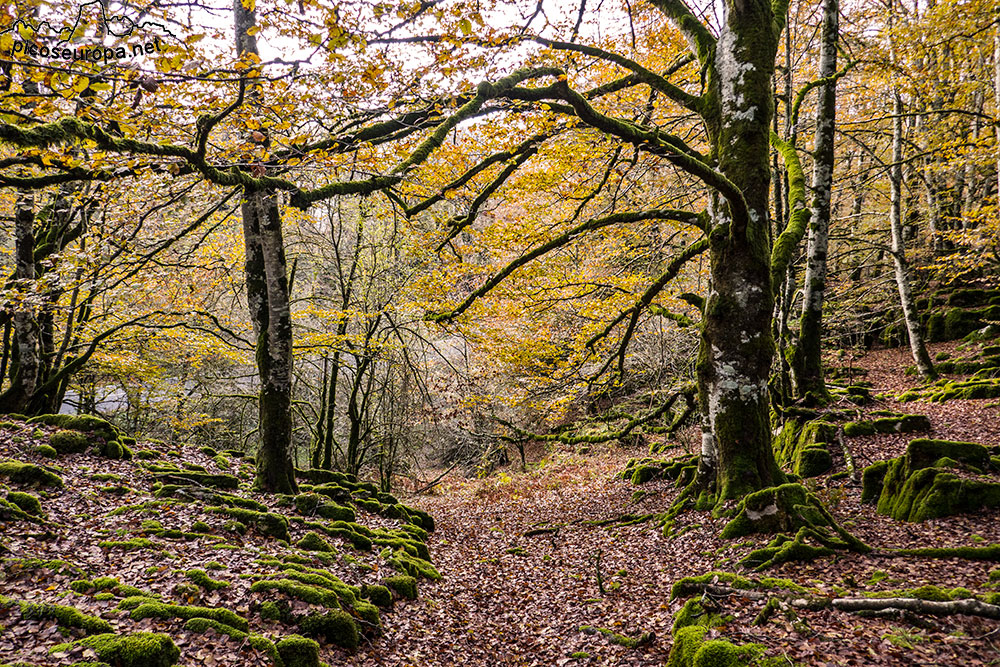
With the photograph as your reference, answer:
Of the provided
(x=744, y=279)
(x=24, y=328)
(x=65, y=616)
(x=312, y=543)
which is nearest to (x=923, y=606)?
(x=744, y=279)

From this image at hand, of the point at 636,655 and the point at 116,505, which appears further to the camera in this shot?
the point at 116,505

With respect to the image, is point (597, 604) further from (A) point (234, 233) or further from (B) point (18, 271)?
(A) point (234, 233)

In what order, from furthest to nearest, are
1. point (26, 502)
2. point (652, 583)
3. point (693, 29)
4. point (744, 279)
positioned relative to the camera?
point (693, 29) < point (744, 279) < point (652, 583) < point (26, 502)

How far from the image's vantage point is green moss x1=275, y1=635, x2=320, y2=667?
15.2 ft

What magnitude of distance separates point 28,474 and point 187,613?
418 cm

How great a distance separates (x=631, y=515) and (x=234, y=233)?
12.8 meters

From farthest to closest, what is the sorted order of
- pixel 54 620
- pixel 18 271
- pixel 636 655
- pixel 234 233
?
1. pixel 234 233
2. pixel 18 271
3. pixel 636 655
4. pixel 54 620

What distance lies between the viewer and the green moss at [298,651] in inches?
182

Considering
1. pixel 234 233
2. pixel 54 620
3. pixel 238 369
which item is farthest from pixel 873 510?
pixel 238 369

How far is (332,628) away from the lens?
538cm

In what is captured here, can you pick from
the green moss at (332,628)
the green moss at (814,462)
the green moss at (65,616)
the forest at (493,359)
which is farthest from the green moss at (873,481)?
the green moss at (65,616)

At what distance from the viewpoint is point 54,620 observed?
4020mm

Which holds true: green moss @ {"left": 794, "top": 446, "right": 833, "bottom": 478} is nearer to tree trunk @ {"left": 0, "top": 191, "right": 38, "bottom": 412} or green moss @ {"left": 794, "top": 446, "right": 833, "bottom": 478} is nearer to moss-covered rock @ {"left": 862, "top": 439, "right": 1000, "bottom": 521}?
moss-covered rock @ {"left": 862, "top": 439, "right": 1000, "bottom": 521}

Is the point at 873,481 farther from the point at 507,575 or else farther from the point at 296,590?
the point at 296,590
